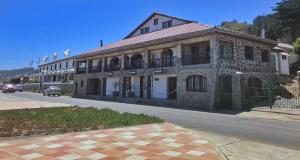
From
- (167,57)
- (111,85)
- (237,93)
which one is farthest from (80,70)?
(237,93)

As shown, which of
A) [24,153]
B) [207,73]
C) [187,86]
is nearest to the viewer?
[24,153]

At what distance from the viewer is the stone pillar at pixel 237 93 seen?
57.4 feet

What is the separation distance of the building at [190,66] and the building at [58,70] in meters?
22.0

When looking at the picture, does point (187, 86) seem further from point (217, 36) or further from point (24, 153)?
point (24, 153)

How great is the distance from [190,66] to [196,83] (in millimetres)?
1617

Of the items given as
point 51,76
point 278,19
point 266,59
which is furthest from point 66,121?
point 51,76

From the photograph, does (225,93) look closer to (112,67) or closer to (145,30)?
(145,30)

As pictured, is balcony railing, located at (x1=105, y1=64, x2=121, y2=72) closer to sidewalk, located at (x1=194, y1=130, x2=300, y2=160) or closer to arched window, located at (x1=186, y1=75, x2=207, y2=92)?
arched window, located at (x1=186, y1=75, x2=207, y2=92)

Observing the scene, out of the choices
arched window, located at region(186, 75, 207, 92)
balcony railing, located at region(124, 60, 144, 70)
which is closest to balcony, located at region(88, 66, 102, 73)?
balcony railing, located at region(124, 60, 144, 70)

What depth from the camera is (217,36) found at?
799 inches

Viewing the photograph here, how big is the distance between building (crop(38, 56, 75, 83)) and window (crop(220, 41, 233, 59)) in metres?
35.9

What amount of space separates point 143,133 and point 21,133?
3.83m

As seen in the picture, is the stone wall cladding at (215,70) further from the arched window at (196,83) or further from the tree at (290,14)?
the tree at (290,14)

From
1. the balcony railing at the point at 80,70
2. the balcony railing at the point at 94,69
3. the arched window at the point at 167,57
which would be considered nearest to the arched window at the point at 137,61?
the arched window at the point at 167,57
